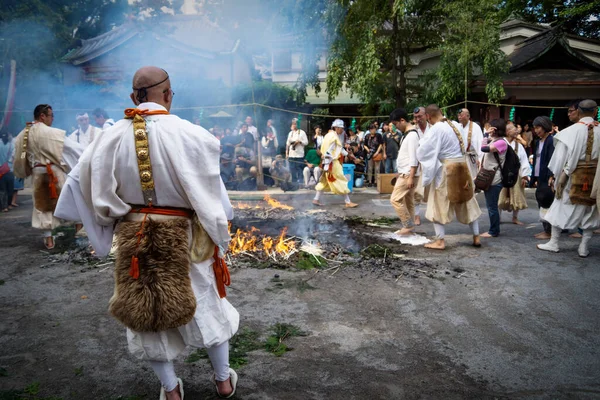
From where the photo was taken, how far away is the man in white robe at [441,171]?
6.17 m

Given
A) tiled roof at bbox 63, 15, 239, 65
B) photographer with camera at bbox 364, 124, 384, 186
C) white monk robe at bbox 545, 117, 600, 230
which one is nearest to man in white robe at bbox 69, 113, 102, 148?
photographer with camera at bbox 364, 124, 384, 186

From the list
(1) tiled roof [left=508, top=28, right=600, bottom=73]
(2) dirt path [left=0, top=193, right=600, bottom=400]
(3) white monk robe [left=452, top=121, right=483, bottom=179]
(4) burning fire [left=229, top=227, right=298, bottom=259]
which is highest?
(1) tiled roof [left=508, top=28, right=600, bottom=73]

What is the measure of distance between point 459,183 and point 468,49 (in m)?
7.51

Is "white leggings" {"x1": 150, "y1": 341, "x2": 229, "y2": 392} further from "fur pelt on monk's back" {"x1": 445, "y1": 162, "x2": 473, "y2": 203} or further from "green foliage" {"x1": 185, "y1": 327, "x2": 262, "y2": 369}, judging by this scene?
"fur pelt on monk's back" {"x1": 445, "y1": 162, "x2": 473, "y2": 203}

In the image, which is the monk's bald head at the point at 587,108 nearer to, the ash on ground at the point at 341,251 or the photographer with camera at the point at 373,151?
the ash on ground at the point at 341,251

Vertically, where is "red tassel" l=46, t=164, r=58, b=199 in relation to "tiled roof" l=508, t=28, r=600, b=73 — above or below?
below

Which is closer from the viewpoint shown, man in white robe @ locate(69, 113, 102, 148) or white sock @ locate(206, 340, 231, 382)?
white sock @ locate(206, 340, 231, 382)

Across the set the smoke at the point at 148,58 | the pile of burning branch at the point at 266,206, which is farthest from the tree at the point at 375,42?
the pile of burning branch at the point at 266,206

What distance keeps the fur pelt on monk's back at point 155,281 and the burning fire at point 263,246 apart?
10.7ft

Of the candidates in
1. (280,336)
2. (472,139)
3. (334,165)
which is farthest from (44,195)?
(472,139)

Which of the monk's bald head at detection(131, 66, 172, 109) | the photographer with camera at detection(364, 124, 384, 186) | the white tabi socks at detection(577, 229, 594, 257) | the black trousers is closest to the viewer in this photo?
the monk's bald head at detection(131, 66, 172, 109)

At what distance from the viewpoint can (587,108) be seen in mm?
5762

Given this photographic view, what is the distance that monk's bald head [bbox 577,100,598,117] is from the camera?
5.76 meters

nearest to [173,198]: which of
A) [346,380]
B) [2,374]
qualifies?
[346,380]
